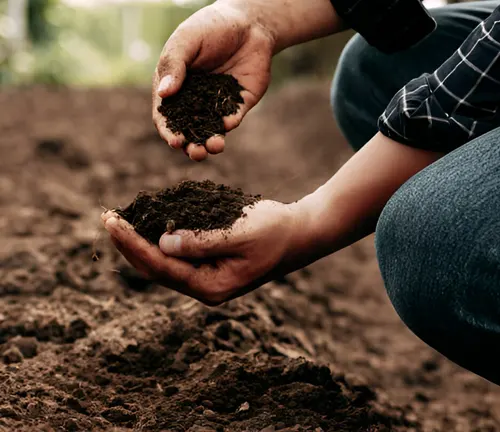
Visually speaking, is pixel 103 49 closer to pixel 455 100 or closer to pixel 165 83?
pixel 165 83

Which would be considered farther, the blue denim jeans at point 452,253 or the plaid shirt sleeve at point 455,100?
the plaid shirt sleeve at point 455,100

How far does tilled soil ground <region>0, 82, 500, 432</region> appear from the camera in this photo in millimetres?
1433

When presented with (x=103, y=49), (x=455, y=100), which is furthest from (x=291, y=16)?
(x=103, y=49)

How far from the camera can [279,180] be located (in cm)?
499

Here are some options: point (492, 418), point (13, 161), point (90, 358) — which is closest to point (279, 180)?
point (13, 161)

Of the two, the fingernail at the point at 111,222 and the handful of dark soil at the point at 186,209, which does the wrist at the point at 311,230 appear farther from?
the fingernail at the point at 111,222

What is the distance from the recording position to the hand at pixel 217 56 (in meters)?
1.50

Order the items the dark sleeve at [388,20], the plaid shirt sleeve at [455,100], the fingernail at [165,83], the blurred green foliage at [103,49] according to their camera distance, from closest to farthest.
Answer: the plaid shirt sleeve at [455,100]
the fingernail at [165,83]
the dark sleeve at [388,20]
the blurred green foliage at [103,49]

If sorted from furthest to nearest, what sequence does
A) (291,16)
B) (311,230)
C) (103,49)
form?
(103,49) < (291,16) < (311,230)

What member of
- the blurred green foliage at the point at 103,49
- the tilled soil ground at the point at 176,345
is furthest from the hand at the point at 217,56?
the blurred green foliage at the point at 103,49

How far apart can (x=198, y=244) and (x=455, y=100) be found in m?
0.59

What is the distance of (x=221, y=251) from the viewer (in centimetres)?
137

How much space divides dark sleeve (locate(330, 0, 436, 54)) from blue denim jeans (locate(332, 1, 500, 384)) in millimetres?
581

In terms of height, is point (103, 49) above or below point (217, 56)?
below
